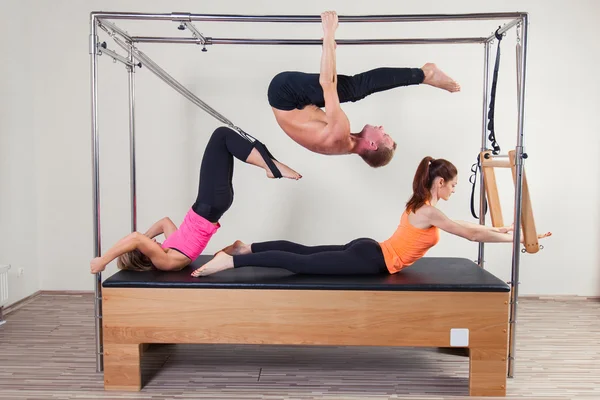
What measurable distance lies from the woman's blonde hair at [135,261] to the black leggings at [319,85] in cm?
109

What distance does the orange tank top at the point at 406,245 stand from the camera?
2.91 metres

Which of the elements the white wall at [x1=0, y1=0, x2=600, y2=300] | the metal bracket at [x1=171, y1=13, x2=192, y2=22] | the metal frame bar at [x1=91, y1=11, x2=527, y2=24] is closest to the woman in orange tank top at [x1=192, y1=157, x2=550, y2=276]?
the metal frame bar at [x1=91, y1=11, x2=527, y2=24]

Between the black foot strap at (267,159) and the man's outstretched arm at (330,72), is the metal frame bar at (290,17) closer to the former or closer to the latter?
the man's outstretched arm at (330,72)

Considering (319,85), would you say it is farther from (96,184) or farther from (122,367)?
(122,367)

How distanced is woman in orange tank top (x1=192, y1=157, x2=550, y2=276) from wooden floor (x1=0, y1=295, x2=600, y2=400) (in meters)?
0.56

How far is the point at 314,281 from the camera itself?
2.73 metres

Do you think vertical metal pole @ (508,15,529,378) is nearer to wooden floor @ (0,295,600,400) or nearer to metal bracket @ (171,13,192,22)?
wooden floor @ (0,295,600,400)

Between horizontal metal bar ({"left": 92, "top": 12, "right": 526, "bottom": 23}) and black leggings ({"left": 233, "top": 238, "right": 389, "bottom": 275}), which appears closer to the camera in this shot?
horizontal metal bar ({"left": 92, "top": 12, "right": 526, "bottom": 23})

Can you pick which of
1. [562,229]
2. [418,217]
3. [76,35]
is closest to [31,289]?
[76,35]

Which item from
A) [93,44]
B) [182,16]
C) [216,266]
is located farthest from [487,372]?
[93,44]

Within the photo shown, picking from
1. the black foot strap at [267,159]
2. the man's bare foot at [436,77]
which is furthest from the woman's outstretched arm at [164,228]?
the man's bare foot at [436,77]

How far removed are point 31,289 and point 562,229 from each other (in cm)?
435

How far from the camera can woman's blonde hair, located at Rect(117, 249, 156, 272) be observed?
297 cm

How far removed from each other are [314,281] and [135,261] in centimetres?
100
